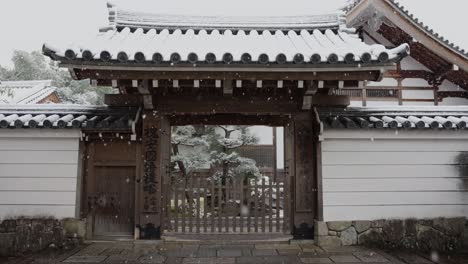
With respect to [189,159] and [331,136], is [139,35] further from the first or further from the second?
[189,159]

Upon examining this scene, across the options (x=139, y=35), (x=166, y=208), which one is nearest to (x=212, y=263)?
(x=166, y=208)

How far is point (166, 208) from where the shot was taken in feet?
23.5

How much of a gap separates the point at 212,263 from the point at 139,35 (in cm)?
504

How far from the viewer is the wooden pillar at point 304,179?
7082 millimetres

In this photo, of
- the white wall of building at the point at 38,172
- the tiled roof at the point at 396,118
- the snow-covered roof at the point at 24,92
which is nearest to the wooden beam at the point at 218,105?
the tiled roof at the point at 396,118

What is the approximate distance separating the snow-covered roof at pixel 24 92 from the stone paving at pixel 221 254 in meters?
7.80

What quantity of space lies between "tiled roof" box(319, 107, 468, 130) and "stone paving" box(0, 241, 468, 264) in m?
2.18

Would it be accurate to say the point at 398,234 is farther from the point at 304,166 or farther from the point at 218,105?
the point at 218,105

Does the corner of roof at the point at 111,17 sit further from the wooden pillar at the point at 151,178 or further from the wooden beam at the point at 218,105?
the wooden pillar at the point at 151,178

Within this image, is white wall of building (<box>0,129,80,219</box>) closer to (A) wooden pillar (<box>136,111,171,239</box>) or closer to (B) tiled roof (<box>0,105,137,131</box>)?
(B) tiled roof (<box>0,105,137,131</box>)

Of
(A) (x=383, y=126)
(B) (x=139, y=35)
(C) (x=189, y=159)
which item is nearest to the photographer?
(A) (x=383, y=126)

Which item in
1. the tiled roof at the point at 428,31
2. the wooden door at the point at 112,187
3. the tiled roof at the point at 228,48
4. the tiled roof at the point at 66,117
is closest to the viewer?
the tiled roof at the point at 228,48

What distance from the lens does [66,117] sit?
22.9ft

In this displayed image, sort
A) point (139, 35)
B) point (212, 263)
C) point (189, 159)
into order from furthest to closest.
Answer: point (189, 159)
point (139, 35)
point (212, 263)
